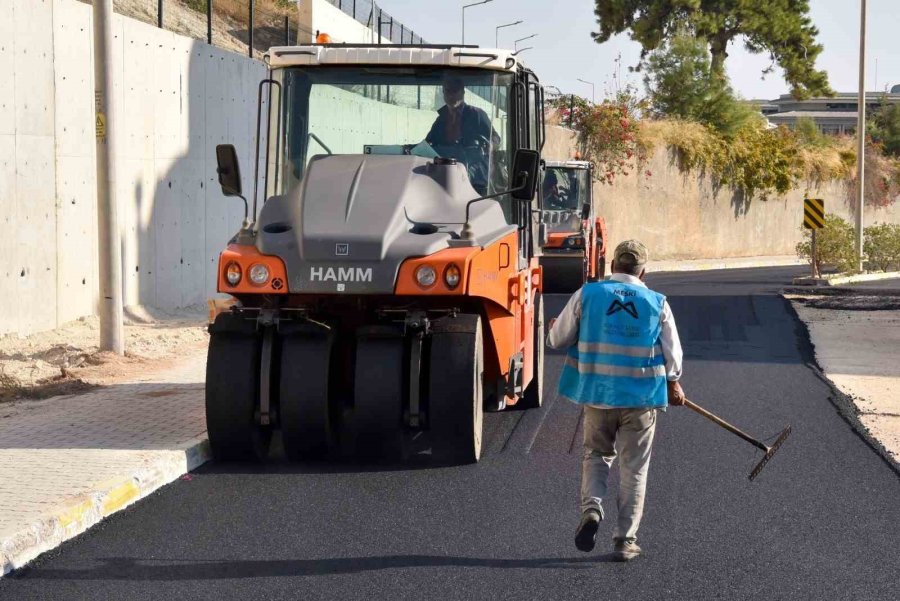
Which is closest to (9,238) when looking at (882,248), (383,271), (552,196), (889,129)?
(383,271)

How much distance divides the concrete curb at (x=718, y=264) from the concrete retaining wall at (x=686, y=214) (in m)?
1.23

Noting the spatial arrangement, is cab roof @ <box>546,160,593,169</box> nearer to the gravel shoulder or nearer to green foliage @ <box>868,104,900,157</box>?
the gravel shoulder

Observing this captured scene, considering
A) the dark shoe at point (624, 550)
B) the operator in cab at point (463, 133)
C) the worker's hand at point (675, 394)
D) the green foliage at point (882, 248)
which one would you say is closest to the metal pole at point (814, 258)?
the green foliage at point (882, 248)

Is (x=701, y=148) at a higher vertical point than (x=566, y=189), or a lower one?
higher

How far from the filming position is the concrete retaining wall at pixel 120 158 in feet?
46.4

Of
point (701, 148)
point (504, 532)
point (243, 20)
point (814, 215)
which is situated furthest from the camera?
point (701, 148)

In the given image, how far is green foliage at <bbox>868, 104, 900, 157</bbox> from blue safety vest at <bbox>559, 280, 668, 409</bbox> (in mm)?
77499

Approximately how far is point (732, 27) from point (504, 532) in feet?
166

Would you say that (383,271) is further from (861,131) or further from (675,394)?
(861,131)

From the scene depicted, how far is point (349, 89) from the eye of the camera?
10031 mm

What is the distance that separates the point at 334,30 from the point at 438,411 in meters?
23.1

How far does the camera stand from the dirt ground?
1198cm

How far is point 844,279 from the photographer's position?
31188mm

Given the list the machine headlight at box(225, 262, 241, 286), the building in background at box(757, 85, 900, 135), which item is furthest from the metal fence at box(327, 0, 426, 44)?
the building in background at box(757, 85, 900, 135)
